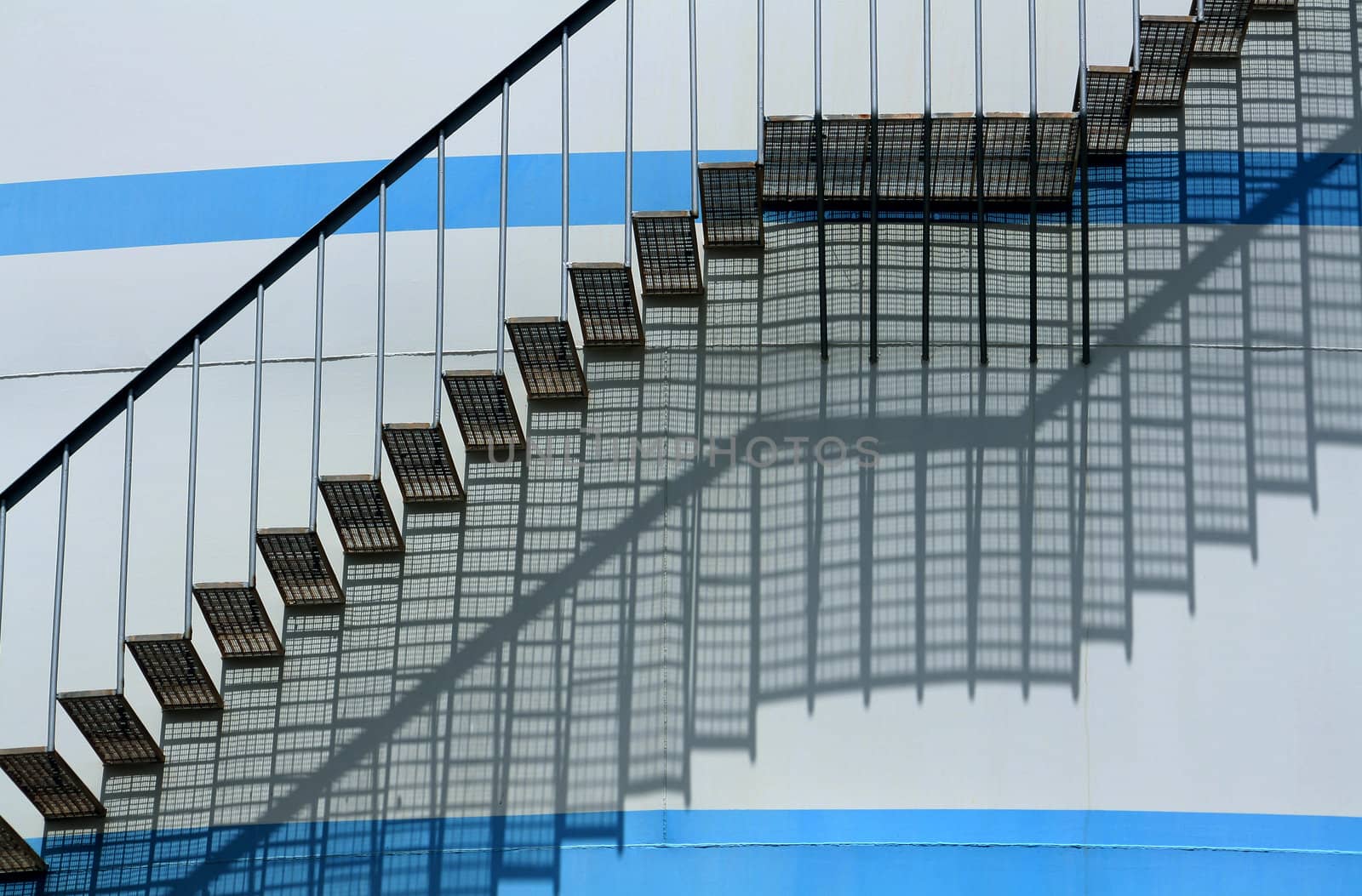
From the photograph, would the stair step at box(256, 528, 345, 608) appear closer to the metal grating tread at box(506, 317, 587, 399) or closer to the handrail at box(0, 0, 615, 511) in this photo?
the handrail at box(0, 0, 615, 511)

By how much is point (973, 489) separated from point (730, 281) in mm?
1405

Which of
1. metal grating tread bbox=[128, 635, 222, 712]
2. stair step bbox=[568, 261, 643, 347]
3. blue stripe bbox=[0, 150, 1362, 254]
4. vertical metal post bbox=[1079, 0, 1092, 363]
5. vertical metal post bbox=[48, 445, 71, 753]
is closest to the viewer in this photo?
vertical metal post bbox=[48, 445, 71, 753]

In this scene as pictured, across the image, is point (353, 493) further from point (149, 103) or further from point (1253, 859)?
point (1253, 859)

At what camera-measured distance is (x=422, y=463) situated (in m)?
6.38

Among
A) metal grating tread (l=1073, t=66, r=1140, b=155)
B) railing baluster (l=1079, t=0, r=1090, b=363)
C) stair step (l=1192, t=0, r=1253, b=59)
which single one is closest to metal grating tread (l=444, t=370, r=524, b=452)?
railing baluster (l=1079, t=0, r=1090, b=363)

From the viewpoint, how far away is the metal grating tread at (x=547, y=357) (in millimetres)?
6250

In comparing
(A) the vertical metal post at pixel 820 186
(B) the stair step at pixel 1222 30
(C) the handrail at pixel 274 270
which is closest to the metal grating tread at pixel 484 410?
(C) the handrail at pixel 274 270

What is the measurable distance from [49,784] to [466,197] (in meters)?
3.17

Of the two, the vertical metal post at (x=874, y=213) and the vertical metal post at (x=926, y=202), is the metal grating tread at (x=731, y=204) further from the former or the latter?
the vertical metal post at (x=926, y=202)

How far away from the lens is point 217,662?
663cm

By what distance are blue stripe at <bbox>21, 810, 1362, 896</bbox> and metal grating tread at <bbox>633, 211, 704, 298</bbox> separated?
2.24 meters

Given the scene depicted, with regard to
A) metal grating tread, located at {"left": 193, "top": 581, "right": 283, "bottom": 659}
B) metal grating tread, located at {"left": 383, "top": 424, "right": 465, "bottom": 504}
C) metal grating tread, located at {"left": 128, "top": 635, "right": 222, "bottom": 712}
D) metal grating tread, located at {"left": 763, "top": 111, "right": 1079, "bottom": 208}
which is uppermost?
metal grating tread, located at {"left": 763, "top": 111, "right": 1079, "bottom": 208}

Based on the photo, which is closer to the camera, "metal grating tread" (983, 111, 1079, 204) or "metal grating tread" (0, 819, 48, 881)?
"metal grating tread" (0, 819, 48, 881)

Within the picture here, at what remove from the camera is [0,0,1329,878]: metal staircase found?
609 centimetres
